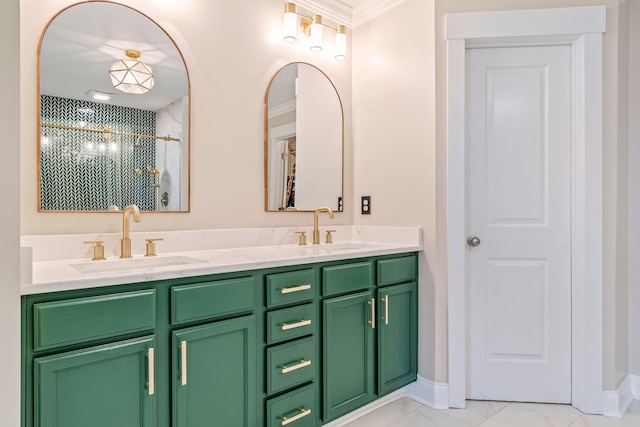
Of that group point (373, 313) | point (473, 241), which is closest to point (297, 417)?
point (373, 313)

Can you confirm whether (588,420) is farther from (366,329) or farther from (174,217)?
(174,217)

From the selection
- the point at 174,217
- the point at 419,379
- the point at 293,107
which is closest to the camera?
the point at 174,217

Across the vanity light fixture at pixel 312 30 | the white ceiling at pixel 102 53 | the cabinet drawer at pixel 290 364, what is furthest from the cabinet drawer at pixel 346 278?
the vanity light fixture at pixel 312 30

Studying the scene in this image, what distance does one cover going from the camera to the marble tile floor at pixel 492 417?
6.83 feet

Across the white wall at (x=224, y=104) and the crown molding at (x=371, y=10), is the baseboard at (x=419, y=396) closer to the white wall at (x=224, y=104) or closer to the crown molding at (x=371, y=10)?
the white wall at (x=224, y=104)

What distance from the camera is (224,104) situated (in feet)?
7.27

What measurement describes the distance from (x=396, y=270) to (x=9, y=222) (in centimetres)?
177

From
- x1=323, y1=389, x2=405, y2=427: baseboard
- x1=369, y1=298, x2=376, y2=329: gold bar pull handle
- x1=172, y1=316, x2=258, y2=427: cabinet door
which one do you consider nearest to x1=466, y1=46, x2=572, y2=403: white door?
x1=323, y1=389, x2=405, y2=427: baseboard

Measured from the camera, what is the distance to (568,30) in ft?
7.07

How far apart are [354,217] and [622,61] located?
178cm

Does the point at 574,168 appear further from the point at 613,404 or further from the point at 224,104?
the point at 224,104

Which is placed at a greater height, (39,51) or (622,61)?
(622,61)

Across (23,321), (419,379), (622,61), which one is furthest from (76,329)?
(622,61)

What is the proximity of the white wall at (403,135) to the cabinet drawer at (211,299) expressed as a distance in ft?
3.88
